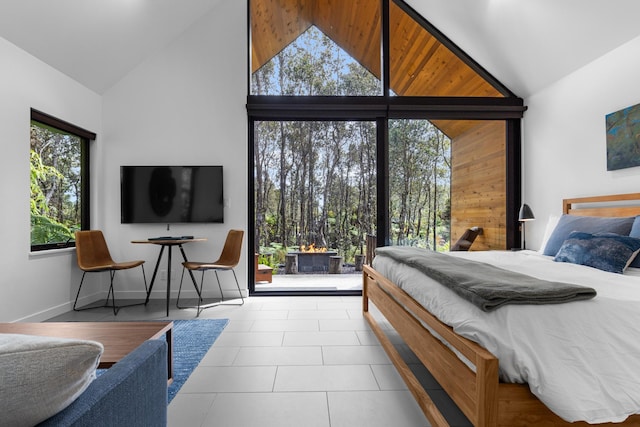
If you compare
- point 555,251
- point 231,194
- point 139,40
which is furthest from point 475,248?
point 139,40

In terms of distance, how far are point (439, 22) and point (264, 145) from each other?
2680 millimetres

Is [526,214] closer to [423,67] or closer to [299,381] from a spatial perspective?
[423,67]

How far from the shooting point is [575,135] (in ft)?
11.9

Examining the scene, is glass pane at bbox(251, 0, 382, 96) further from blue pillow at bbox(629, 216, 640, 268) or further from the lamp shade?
blue pillow at bbox(629, 216, 640, 268)

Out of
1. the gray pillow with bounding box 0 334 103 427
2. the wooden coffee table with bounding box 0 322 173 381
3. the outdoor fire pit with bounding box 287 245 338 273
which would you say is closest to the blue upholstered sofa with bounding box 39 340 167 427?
the gray pillow with bounding box 0 334 103 427

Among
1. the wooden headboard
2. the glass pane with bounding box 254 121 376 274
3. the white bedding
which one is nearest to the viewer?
the white bedding

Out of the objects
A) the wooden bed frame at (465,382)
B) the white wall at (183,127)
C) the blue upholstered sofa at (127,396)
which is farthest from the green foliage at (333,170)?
the blue upholstered sofa at (127,396)

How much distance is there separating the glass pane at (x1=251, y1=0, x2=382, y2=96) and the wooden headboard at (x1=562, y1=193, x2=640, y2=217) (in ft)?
8.26

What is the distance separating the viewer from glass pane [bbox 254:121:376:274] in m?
4.73

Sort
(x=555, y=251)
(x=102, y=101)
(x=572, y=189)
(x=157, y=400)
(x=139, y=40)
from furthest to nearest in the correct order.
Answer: (x=102, y=101), (x=139, y=40), (x=572, y=189), (x=555, y=251), (x=157, y=400)

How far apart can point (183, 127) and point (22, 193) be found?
5.90 ft

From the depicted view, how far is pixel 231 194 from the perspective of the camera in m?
4.45

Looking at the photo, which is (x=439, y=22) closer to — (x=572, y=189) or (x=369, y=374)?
(x=572, y=189)

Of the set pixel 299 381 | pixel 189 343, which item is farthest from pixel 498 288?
pixel 189 343
